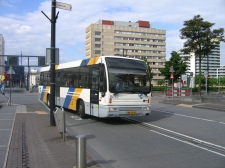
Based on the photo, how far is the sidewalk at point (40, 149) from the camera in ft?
21.2

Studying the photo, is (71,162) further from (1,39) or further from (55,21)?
(1,39)

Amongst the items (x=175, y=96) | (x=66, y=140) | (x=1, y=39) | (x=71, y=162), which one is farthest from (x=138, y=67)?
(x=1, y=39)

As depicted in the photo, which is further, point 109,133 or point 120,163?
point 109,133

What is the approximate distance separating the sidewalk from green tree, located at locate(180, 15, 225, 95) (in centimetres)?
2150

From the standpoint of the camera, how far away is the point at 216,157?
24.1ft

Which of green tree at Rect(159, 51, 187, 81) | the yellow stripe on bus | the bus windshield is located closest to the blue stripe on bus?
the yellow stripe on bus

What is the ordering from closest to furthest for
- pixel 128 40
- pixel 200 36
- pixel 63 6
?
pixel 63 6 < pixel 200 36 < pixel 128 40

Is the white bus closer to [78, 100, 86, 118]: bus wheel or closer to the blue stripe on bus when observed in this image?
[78, 100, 86, 118]: bus wheel

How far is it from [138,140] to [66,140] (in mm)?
2267

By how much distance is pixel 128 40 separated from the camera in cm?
12731

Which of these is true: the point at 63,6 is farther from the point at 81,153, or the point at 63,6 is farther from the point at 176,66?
the point at 176,66

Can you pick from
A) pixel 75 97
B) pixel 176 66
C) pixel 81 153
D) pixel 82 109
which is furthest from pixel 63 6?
pixel 176 66

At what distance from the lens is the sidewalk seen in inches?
255

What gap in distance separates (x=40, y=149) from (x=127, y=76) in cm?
574
